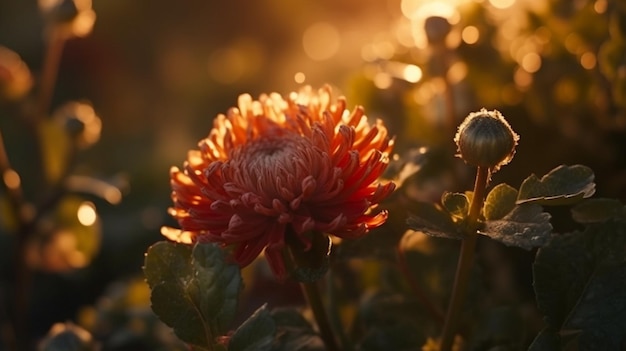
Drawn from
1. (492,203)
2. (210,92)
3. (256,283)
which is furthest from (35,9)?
(492,203)

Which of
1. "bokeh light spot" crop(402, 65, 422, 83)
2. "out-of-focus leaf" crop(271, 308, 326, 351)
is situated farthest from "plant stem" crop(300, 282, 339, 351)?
"bokeh light spot" crop(402, 65, 422, 83)

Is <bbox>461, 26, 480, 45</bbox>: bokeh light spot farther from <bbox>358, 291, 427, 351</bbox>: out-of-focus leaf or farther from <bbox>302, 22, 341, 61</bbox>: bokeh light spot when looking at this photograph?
<bbox>302, 22, 341, 61</bbox>: bokeh light spot

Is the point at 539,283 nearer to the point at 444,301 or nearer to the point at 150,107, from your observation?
the point at 444,301

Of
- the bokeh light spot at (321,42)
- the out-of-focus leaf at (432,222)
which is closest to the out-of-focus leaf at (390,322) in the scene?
the out-of-focus leaf at (432,222)

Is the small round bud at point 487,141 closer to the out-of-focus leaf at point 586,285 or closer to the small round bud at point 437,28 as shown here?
the out-of-focus leaf at point 586,285

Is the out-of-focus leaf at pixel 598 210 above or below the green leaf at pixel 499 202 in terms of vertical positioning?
below
